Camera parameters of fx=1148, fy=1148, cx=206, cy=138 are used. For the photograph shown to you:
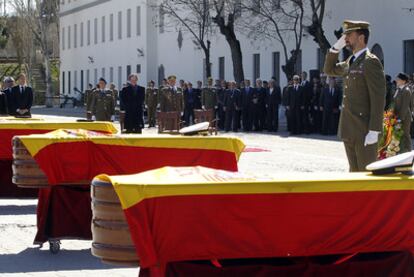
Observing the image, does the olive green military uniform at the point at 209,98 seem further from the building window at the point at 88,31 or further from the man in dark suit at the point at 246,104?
the building window at the point at 88,31

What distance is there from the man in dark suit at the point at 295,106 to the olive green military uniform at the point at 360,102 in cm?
2464

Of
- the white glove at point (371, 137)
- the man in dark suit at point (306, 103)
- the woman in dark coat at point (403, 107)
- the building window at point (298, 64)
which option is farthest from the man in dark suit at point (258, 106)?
the white glove at point (371, 137)

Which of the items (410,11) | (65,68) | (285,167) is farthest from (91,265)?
Answer: (65,68)

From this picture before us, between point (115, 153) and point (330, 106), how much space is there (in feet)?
75.9

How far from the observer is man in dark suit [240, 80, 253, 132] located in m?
38.1

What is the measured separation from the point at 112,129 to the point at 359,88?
438cm

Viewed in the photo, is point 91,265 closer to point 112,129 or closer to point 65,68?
point 112,129

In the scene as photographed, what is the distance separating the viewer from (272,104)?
37.1 meters

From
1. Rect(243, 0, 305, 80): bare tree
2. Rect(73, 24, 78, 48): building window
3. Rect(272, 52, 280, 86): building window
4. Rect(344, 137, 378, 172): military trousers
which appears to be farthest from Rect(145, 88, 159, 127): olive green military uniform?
Rect(73, 24, 78, 48): building window

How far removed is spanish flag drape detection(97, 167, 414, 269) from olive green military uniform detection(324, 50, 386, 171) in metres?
3.11

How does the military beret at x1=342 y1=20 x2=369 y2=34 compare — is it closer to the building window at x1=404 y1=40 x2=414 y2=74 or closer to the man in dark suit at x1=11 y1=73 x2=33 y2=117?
the man in dark suit at x1=11 y1=73 x2=33 y2=117

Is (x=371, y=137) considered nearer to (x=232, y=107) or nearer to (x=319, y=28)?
(x=232, y=107)

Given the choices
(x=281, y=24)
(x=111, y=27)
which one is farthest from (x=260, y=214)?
(x=111, y=27)

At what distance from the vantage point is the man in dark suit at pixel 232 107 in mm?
38875
